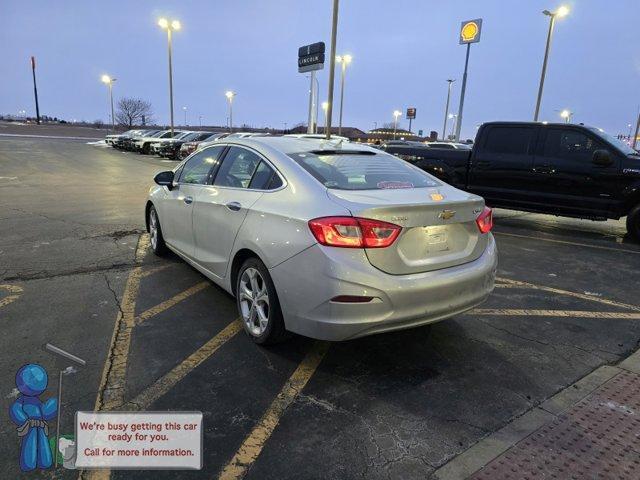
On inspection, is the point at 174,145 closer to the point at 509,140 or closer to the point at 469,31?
the point at 469,31

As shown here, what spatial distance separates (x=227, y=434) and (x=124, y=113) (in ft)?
325

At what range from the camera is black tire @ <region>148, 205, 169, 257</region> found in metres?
5.98

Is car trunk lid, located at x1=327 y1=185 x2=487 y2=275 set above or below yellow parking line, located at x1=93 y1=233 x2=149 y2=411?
above

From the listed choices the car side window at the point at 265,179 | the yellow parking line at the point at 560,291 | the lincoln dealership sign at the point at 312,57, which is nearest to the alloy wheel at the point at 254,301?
the car side window at the point at 265,179

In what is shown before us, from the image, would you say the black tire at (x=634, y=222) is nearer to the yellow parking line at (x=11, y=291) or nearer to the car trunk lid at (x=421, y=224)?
the car trunk lid at (x=421, y=224)

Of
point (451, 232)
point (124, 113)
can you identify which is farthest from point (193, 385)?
point (124, 113)

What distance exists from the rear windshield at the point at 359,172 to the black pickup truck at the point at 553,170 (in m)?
5.38

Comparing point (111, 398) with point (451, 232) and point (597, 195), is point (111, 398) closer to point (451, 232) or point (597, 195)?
point (451, 232)

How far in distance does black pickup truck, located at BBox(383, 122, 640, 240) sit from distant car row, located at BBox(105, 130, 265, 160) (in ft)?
48.8

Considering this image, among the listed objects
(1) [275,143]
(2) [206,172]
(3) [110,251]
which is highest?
(1) [275,143]

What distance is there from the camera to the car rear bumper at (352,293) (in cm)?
299

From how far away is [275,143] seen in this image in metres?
4.27

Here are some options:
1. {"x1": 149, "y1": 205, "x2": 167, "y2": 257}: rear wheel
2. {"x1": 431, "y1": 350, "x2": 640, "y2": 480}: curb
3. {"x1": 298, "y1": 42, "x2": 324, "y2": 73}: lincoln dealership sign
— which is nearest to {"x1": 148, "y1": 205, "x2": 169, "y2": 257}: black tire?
{"x1": 149, "y1": 205, "x2": 167, "y2": 257}: rear wheel

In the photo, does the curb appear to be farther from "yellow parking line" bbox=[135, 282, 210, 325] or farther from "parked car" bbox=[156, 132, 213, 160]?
"parked car" bbox=[156, 132, 213, 160]
